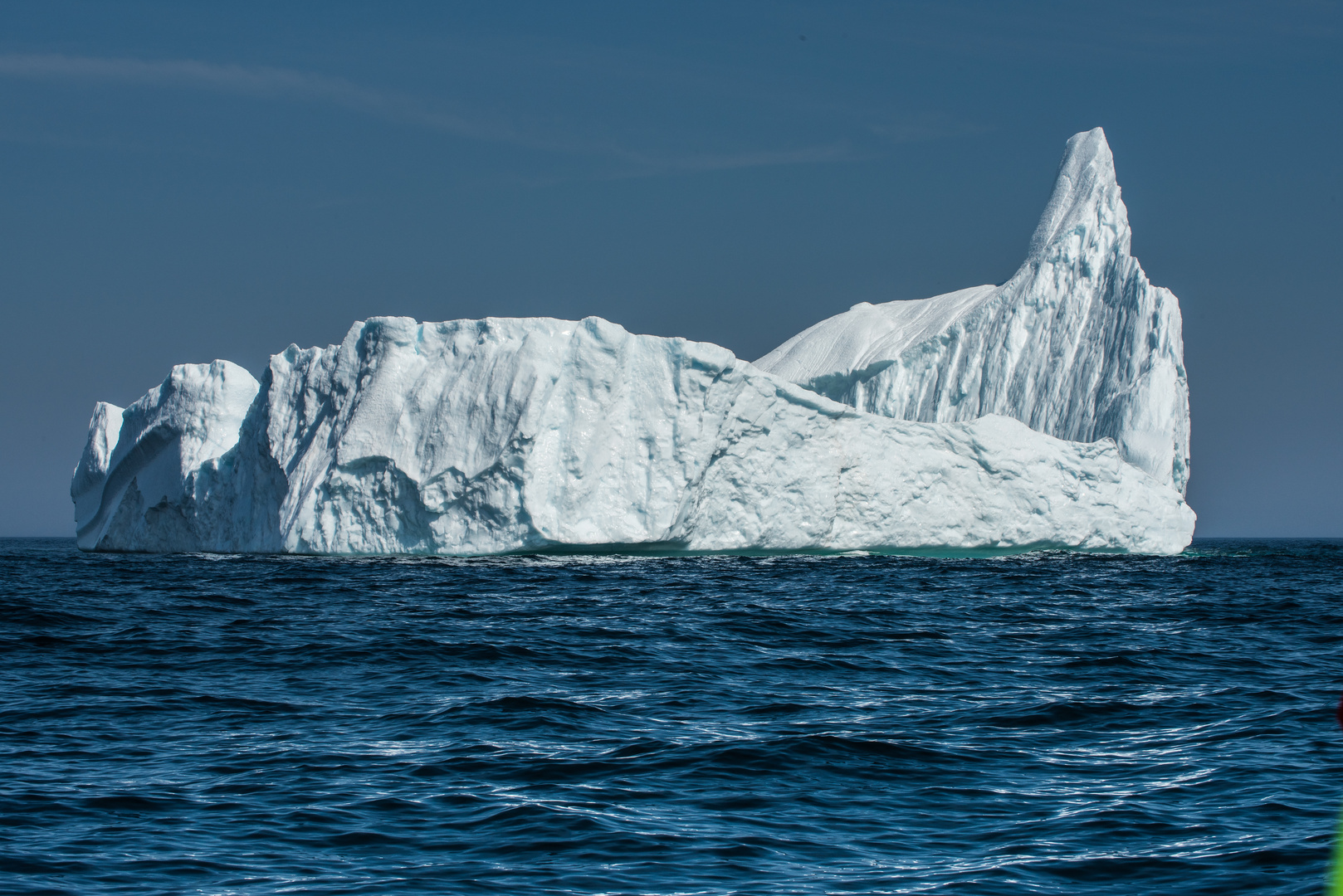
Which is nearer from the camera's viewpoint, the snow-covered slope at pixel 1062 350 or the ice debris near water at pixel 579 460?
the ice debris near water at pixel 579 460

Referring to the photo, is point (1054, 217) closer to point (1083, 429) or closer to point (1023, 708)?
point (1083, 429)

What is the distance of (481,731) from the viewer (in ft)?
22.5

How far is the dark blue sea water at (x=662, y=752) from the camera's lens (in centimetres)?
457

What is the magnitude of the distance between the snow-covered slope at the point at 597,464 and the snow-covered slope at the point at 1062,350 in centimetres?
650

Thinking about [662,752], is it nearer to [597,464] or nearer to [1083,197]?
[597,464]

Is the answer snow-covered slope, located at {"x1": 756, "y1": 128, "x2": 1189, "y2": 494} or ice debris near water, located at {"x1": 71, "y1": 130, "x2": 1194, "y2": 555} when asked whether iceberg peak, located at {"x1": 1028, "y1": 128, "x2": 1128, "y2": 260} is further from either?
ice debris near water, located at {"x1": 71, "y1": 130, "x2": 1194, "y2": 555}

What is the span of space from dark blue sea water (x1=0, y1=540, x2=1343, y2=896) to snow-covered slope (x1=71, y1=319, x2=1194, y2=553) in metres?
10.2

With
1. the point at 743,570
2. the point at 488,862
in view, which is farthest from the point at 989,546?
the point at 488,862

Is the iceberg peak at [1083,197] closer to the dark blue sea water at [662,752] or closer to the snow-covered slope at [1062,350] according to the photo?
the snow-covered slope at [1062,350]

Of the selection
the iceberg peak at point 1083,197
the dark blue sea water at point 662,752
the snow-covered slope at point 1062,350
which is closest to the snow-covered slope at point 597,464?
the snow-covered slope at point 1062,350

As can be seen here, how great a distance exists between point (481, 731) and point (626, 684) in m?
1.81

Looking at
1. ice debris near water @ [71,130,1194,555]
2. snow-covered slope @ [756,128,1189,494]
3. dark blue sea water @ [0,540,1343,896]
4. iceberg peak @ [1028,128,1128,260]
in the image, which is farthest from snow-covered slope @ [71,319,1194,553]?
iceberg peak @ [1028,128,1128,260]

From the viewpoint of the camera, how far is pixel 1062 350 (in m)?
37.6

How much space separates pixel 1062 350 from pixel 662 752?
3400 centimetres
